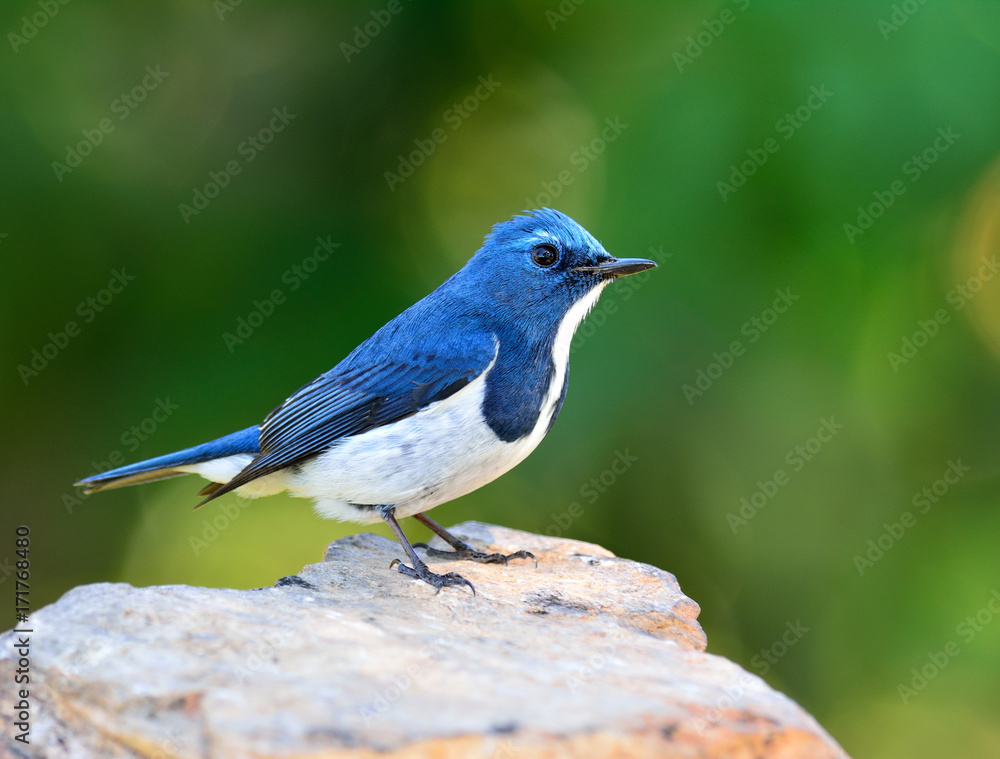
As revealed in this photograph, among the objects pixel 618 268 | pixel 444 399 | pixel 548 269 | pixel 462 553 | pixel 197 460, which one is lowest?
pixel 197 460

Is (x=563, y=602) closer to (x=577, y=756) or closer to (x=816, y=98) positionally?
(x=577, y=756)

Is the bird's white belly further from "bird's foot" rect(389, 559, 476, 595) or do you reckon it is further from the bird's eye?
the bird's eye

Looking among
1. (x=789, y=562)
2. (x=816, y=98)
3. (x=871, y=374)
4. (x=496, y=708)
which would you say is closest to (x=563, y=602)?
(x=496, y=708)

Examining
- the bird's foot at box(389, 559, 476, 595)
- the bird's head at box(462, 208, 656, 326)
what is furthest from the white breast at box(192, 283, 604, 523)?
the bird's foot at box(389, 559, 476, 595)

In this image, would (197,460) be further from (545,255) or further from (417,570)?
(545,255)

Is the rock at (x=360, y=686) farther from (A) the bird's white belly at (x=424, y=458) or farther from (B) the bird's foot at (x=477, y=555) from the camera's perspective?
(B) the bird's foot at (x=477, y=555)

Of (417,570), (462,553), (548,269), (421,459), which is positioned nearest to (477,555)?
(462,553)

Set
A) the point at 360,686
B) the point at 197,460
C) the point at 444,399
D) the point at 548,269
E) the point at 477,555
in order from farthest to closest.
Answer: the point at 197,460, the point at 477,555, the point at 548,269, the point at 444,399, the point at 360,686
